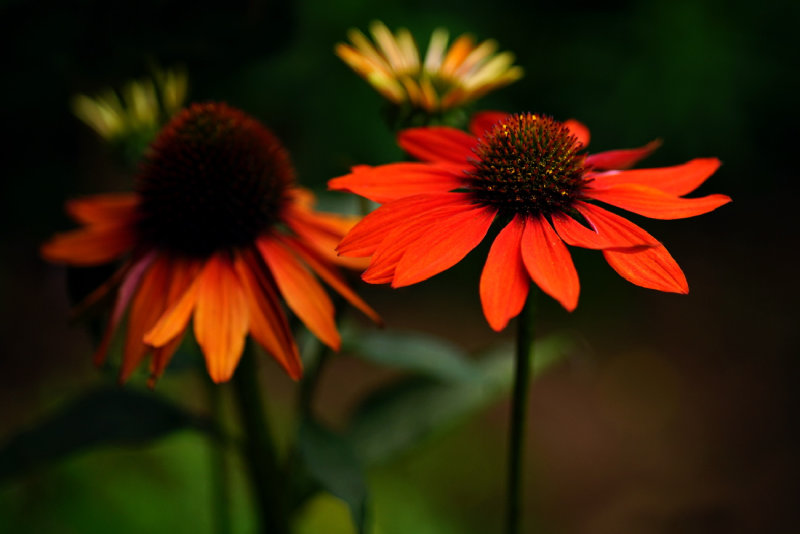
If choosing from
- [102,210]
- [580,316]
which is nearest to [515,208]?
[102,210]

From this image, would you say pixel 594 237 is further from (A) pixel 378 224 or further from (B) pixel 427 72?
(B) pixel 427 72

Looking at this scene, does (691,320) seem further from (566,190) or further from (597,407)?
(566,190)

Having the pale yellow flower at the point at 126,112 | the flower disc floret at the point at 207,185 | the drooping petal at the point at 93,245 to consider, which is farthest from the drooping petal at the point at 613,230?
the pale yellow flower at the point at 126,112

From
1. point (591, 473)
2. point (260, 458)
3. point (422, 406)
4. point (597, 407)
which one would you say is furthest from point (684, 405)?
point (260, 458)

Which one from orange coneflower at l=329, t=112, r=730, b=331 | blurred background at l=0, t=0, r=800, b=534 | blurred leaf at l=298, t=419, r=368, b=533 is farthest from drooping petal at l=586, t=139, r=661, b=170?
blurred background at l=0, t=0, r=800, b=534

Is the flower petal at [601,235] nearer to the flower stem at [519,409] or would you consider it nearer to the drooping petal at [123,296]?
the flower stem at [519,409]
